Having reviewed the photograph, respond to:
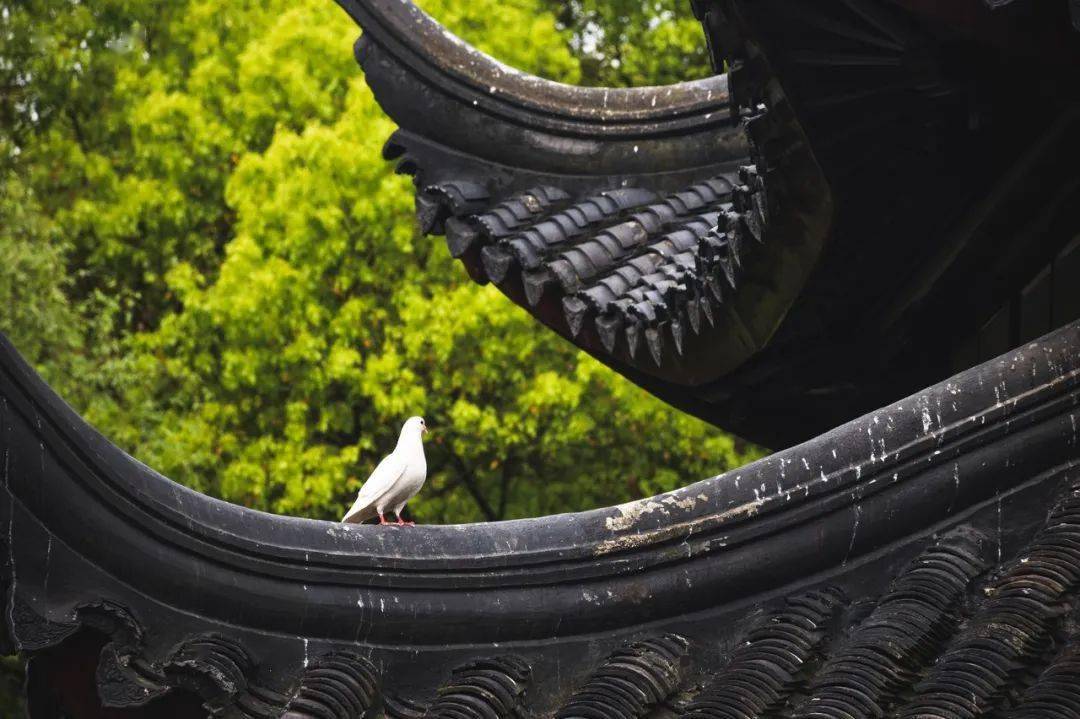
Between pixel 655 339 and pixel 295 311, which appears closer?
pixel 655 339

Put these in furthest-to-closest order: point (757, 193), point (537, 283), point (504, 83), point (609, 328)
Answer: point (504, 83) → point (537, 283) → point (609, 328) → point (757, 193)

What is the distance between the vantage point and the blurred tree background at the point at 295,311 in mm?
17609

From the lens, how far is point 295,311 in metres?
18.0

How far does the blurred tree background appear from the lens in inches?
693

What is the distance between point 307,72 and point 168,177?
2.23 metres

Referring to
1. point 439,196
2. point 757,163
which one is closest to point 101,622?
point 757,163

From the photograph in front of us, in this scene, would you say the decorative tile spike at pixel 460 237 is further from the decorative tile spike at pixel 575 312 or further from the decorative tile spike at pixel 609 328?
the decorative tile spike at pixel 609 328

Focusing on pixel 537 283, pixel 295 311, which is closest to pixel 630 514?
pixel 537 283

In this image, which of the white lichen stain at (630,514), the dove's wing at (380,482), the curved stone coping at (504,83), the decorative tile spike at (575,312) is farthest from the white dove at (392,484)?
the curved stone coping at (504,83)

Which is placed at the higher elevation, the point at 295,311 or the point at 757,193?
the point at 295,311

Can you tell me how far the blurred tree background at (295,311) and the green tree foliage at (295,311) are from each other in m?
0.03

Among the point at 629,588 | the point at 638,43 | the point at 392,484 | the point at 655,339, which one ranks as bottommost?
the point at 629,588

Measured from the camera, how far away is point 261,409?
754 inches

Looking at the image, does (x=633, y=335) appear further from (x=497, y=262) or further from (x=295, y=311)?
(x=295, y=311)
